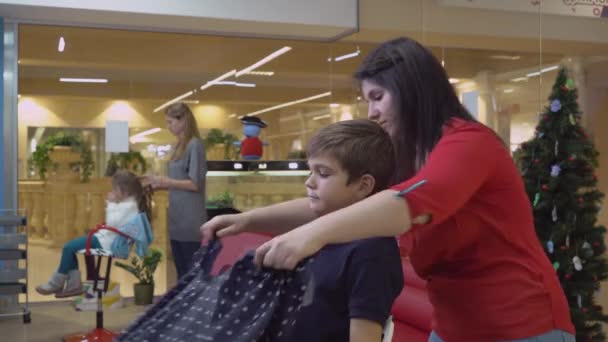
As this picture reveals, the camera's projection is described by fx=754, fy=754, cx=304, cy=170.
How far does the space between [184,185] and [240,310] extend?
424 cm

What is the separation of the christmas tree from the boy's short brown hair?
3.10m

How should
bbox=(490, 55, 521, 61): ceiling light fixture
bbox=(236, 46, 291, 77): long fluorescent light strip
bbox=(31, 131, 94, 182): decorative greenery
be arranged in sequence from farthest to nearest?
bbox=(236, 46, 291, 77): long fluorescent light strip → bbox=(31, 131, 94, 182): decorative greenery → bbox=(490, 55, 521, 61): ceiling light fixture

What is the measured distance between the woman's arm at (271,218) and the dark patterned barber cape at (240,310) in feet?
0.67

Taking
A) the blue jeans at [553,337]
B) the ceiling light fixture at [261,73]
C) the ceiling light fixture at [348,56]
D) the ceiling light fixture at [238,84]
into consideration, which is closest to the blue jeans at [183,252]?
the ceiling light fixture at [238,84]

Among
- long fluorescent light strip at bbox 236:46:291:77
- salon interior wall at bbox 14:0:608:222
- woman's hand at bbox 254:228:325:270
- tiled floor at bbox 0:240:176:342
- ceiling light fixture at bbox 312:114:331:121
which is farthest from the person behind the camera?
ceiling light fixture at bbox 312:114:331:121

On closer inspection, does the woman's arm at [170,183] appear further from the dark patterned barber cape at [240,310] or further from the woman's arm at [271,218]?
the dark patterned barber cape at [240,310]

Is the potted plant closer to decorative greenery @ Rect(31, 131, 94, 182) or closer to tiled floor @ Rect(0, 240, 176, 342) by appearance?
tiled floor @ Rect(0, 240, 176, 342)

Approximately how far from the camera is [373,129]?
146 cm

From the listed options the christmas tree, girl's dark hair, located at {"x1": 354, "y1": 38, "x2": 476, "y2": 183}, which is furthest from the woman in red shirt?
the christmas tree

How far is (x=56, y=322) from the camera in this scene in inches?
247

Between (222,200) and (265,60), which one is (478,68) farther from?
(222,200)

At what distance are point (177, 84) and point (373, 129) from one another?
6.30m

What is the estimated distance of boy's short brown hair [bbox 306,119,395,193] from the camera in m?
1.44

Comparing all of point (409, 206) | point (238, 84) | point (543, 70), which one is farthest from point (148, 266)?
point (409, 206)
